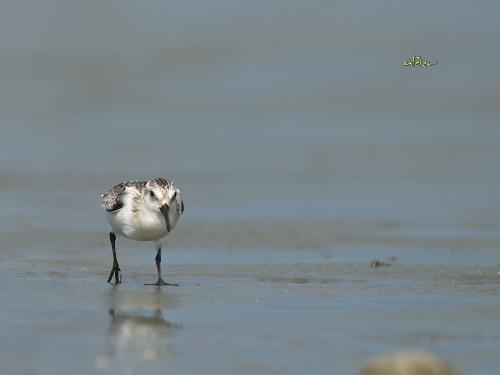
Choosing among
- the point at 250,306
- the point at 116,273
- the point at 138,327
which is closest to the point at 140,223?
the point at 116,273

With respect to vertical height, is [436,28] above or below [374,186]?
above

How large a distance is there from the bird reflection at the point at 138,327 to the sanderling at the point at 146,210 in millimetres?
1145

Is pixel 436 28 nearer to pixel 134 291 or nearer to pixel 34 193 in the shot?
pixel 34 193

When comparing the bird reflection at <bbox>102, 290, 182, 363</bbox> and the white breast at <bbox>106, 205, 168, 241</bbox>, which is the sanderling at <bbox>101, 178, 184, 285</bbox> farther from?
the bird reflection at <bbox>102, 290, 182, 363</bbox>

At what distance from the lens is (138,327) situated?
9453 millimetres

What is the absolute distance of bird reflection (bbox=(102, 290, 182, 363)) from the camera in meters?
8.48

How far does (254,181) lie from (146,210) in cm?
712

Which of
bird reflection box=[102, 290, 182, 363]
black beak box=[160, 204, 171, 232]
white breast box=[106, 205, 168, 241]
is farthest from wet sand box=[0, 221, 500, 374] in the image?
black beak box=[160, 204, 171, 232]

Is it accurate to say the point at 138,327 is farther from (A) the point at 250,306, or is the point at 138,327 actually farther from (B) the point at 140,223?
(B) the point at 140,223

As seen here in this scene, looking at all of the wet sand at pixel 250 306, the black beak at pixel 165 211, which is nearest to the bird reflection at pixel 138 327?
the wet sand at pixel 250 306

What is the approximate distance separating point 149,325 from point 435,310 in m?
2.34

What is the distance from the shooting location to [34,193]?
61.3ft

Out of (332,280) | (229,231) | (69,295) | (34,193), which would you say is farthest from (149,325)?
(34,193)

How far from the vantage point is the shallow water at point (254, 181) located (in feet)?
30.3
